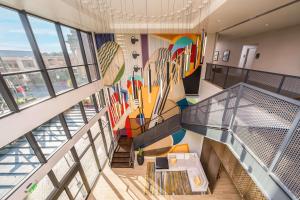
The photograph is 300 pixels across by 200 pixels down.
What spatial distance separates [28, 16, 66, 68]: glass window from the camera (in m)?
3.15

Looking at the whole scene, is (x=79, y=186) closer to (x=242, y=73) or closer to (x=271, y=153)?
(x=271, y=153)

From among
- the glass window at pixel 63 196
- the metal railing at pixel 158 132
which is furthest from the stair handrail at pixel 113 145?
the glass window at pixel 63 196

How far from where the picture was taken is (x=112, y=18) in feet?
16.6

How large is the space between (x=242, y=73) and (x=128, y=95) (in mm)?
5873

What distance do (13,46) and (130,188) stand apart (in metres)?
6.62

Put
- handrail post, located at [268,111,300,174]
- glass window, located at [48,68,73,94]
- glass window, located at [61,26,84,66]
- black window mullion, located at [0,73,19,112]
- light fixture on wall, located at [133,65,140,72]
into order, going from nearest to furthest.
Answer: handrail post, located at [268,111,300,174]
black window mullion, located at [0,73,19,112]
glass window, located at [48,68,73,94]
glass window, located at [61,26,84,66]
light fixture on wall, located at [133,65,140,72]

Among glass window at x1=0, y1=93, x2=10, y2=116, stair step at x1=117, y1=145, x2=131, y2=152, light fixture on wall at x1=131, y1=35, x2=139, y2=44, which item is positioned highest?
light fixture on wall at x1=131, y1=35, x2=139, y2=44

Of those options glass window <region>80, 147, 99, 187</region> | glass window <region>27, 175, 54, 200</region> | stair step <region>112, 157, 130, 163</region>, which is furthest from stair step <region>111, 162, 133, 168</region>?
glass window <region>27, 175, 54, 200</region>

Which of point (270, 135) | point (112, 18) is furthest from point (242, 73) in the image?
point (112, 18)

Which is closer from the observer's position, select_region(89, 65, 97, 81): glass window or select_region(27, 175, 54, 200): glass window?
select_region(27, 175, 54, 200): glass window

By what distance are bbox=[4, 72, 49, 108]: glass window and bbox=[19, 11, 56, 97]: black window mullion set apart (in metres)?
0.11

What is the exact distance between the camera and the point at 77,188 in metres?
4.78

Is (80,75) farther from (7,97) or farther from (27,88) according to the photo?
(7,97)

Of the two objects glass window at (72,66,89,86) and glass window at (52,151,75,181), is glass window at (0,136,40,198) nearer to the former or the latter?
glass window at (52,151,75,181)
